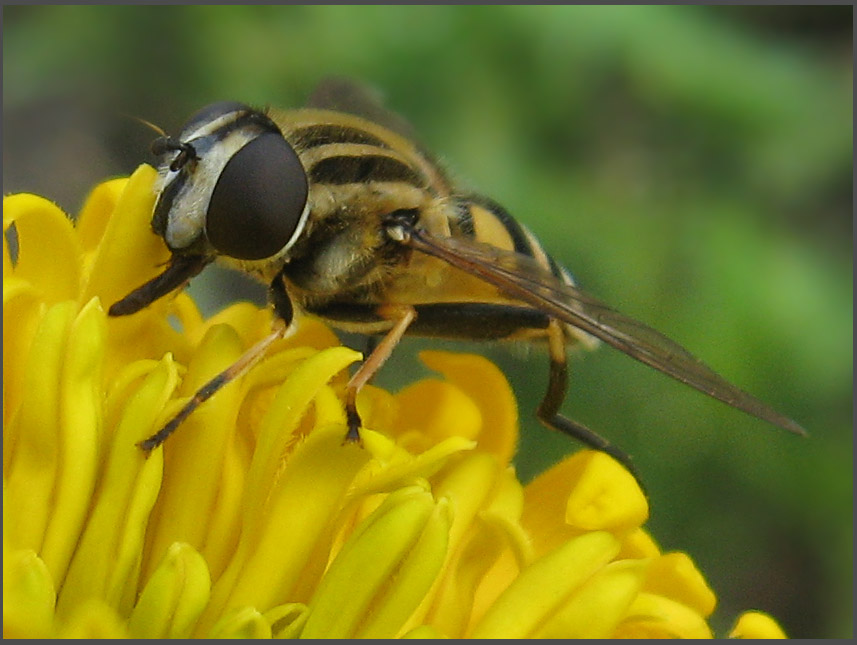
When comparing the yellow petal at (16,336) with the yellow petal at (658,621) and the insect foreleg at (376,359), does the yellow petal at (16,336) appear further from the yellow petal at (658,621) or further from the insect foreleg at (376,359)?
the yellow petal at (658,621)

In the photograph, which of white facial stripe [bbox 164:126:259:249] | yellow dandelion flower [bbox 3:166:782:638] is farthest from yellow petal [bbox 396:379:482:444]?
white facial stripe [bbox 164:126:259:249]

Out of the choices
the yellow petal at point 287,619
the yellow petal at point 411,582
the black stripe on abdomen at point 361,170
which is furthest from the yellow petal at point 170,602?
the black stripe on abdomen at point 361,170

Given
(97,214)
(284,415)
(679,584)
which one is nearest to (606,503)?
(679,584)

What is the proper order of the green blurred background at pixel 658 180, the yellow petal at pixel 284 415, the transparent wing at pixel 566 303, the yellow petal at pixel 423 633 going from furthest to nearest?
the green blurred background at pixel 658 180 < the transparent wing at pixel 566 303 < the yellow petal at pixel 284 415 < the yellow petal at pixel 423 633

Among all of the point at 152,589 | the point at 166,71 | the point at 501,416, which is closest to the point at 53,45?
the point at 166,71

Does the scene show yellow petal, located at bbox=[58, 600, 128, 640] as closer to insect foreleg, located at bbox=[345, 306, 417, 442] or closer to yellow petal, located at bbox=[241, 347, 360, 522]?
yellow petal, located at bbox=[241, 347, 360, 522]

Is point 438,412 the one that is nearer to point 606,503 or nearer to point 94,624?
point 606,503

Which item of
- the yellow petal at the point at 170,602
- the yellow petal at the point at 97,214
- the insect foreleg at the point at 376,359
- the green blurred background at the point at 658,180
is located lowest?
the green blurred background at the point at 658,180
